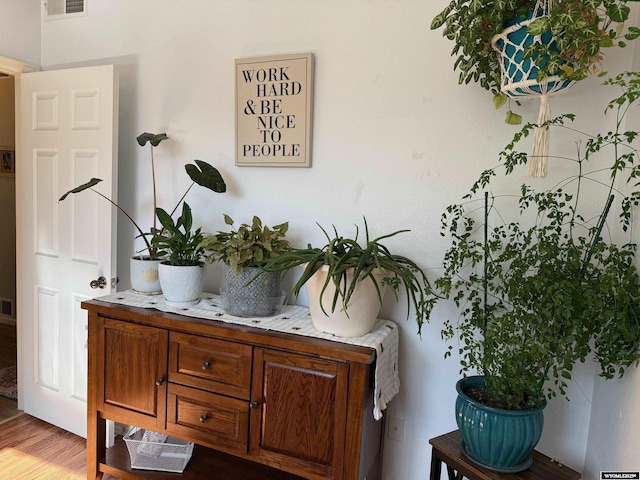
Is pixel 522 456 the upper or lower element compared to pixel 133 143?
lower

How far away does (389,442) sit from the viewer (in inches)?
74.2

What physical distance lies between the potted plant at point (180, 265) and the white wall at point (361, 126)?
0.75ft

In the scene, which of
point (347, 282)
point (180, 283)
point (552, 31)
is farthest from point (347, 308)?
point (552, 31)

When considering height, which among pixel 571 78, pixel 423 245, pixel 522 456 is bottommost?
pixel 522 456

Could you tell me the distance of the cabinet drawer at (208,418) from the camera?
5.33 ft

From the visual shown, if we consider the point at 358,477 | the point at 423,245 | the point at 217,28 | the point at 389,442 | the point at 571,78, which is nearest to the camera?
the point at 571,78

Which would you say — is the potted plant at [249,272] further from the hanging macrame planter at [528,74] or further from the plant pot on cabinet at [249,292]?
the hanging macrame planter at [528,74]

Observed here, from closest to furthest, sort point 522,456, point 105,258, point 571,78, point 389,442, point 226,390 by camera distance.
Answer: point 571,78, point 522,456, point 226,390, point 389,442, point 105,258

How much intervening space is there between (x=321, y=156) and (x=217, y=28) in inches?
31.2

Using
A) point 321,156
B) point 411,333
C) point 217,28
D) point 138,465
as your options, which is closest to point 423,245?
point 411,333

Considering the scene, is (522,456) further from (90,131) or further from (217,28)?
(90,131)

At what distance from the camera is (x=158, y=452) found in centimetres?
195

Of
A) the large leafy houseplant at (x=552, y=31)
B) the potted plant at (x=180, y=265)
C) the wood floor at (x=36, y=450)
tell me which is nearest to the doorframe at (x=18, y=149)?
the wood floor at (x=36, y=450)

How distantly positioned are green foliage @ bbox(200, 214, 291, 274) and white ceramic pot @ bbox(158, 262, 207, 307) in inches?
5.4
